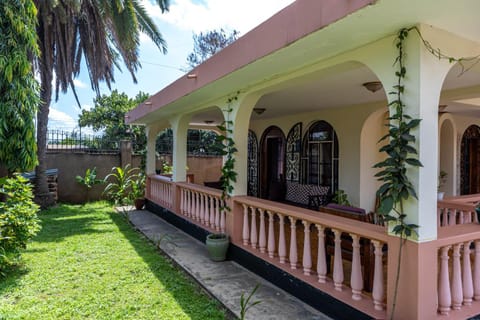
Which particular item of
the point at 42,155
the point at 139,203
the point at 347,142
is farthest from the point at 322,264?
the point at 42,155

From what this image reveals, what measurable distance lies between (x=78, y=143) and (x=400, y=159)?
1149 cm

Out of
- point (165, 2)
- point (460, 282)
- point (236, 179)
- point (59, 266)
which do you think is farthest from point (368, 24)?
point (165, 2)

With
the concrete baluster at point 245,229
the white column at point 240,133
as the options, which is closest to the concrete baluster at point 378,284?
the concrete baluster at point 245,229

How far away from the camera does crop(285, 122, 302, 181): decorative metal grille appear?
8702 millimetres

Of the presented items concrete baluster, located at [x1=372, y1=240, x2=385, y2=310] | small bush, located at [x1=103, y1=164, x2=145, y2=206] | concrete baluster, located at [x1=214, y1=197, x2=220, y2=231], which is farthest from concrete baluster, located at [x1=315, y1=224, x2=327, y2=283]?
small bush, located at [x1=103, y1=164, x2=145, y2=206]

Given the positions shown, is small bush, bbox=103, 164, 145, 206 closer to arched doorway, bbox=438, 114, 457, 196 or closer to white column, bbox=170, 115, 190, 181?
white column, bbox=170, 115, 190, 181

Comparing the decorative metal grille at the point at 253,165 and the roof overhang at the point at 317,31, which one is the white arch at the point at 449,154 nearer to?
the decorative metal grille at the point at 253,165

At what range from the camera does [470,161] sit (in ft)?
29.4

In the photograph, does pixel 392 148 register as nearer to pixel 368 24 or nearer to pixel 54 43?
pixel 368 24

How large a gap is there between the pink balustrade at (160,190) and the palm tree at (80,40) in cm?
303

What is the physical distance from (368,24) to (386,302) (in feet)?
7.66

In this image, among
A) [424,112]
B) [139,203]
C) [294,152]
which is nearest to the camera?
[424,112]

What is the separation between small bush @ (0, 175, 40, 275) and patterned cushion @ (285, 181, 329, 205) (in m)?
5.85

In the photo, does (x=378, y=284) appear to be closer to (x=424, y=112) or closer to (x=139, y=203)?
(x=424, y=112)
